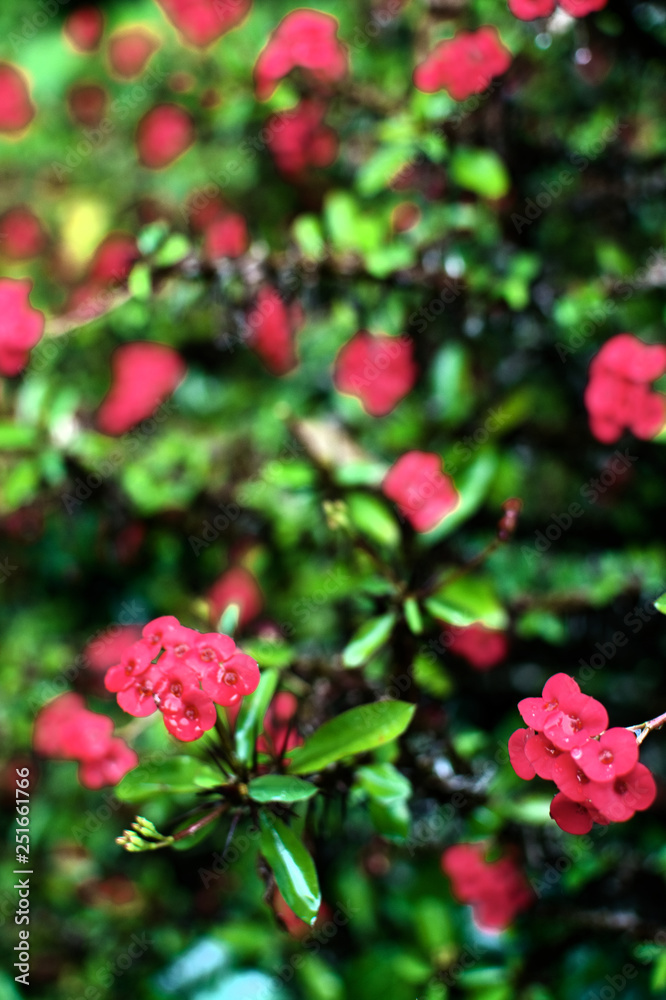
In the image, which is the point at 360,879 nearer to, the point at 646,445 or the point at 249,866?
the point at 249,866

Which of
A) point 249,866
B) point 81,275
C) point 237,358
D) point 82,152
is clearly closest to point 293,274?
point 237,358

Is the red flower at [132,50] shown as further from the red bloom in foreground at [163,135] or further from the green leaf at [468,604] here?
the green leaf at [468,604]

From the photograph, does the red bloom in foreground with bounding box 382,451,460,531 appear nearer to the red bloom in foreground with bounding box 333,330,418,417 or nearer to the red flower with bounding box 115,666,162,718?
the red bloom in foreground with bounding box 333,330,418,417

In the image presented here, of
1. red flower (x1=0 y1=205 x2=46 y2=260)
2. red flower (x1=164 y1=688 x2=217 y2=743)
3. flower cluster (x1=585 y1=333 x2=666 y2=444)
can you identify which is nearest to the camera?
red flower (x1=164 y1=688 x2=217 y2=743)

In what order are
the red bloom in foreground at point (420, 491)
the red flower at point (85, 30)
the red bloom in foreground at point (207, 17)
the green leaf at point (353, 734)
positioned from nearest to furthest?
the green leaf at point (353, 734) < the red bloom in foreground at point (420, 491) < the red bloom in foreground at point (207, 17) < the red flower at point (85, 30)

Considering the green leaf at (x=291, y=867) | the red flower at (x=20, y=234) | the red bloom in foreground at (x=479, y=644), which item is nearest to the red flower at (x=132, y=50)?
the red flower at (x=20, y=234)

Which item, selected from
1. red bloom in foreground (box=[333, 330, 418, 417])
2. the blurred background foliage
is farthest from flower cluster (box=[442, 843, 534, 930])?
red bloom in foreground (box=[333, 330, 418, 417])

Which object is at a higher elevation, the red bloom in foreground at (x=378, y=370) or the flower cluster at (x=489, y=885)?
the red bloom in foreground at (x=378, y=370)
